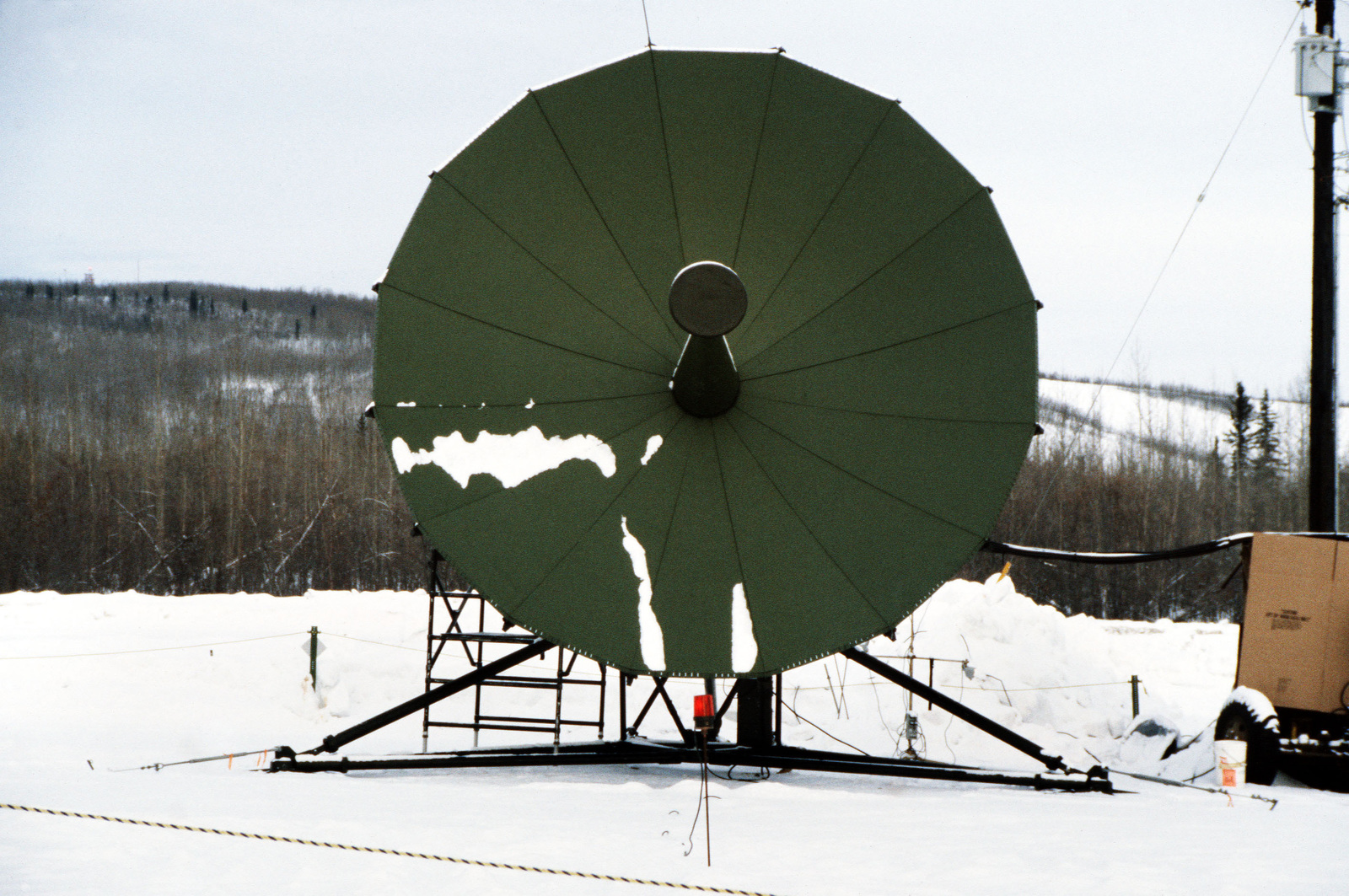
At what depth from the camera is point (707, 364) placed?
283 inches

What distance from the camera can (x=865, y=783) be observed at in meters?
8.90

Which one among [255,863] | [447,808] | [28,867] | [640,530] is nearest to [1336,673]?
[640,530]

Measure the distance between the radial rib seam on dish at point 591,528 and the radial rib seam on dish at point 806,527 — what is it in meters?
0.42

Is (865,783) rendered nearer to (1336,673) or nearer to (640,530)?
(640,530)

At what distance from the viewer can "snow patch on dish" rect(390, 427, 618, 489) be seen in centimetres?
725

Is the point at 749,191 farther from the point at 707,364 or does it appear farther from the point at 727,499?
the point at 727,499

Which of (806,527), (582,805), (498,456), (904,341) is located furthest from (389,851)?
(904,341)

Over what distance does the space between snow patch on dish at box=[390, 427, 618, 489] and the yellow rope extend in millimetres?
2405

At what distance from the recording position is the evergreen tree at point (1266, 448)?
205ft

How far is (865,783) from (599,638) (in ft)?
10.6

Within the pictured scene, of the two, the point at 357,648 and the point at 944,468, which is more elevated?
the point at 944,468

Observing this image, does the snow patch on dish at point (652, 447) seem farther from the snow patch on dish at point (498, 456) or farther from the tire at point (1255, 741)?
the tire at point (1255, 741)

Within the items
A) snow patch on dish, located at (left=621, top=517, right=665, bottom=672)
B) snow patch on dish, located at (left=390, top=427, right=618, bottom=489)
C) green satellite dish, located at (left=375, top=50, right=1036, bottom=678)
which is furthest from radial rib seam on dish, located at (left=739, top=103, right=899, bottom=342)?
snow patch on dish, located at (left=621, top=517, right=665, bottom=672)

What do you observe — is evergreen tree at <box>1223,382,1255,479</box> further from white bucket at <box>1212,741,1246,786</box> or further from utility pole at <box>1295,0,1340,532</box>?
white bucket at <box>1212,741,1246,786</box>
